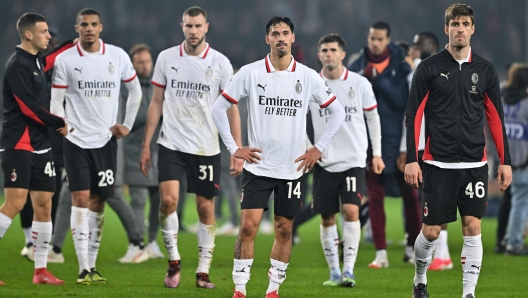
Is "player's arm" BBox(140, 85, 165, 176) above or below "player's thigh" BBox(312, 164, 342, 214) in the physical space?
above

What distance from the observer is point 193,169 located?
27.5ft

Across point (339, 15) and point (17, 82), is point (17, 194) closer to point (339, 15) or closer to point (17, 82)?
point (17, 82)

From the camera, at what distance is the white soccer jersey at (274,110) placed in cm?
719

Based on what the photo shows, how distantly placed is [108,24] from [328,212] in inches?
732

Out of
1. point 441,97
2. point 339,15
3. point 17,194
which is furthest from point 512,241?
point 339,15

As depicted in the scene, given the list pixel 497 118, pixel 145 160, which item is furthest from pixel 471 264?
pixel 145 160

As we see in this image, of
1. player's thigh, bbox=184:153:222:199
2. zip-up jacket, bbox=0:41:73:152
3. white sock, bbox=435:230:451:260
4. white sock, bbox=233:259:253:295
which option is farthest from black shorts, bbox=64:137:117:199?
white sock, bbox=435:230:451:260

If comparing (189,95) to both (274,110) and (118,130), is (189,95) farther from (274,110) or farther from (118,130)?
(274,110)

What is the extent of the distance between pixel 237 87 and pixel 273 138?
1.64 ft

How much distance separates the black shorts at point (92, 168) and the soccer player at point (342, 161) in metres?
2.00

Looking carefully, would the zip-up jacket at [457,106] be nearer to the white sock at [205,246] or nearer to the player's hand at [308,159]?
the player's hand at [308,159]

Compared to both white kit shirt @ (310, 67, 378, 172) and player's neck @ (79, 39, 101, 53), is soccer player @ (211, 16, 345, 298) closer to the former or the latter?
white kit shirt @ (310, 67, 378, 172)

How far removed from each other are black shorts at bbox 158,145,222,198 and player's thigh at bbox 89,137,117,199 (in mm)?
547

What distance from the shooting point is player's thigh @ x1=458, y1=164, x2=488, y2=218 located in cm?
696
